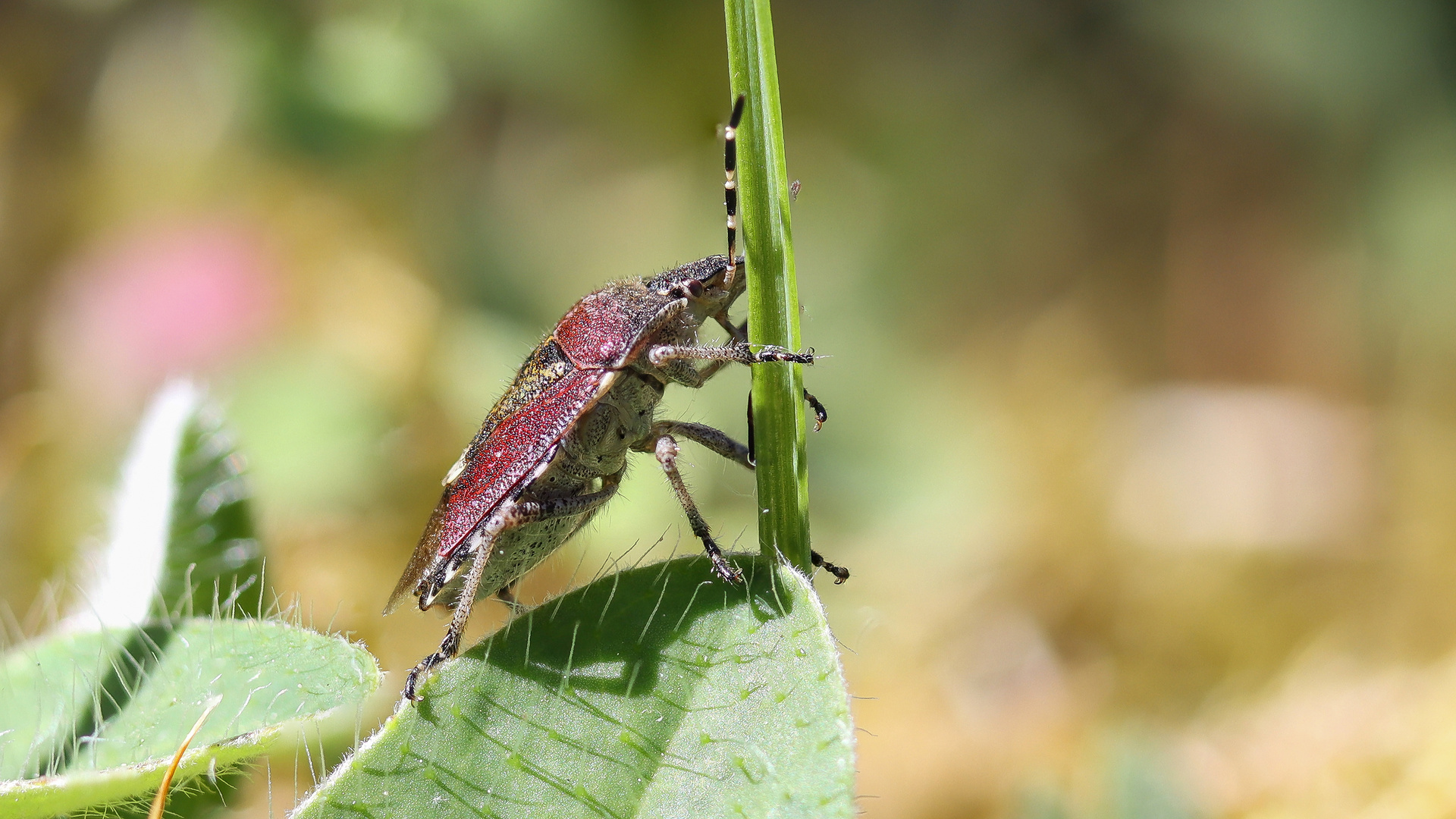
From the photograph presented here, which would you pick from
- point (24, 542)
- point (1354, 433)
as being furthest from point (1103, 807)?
point (24, 542)

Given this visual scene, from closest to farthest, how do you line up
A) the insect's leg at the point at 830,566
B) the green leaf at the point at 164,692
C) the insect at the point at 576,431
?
the green leaf at the point at 164,692 → the insect's leg at the point at 830,566 → the insect at the point at 576,431

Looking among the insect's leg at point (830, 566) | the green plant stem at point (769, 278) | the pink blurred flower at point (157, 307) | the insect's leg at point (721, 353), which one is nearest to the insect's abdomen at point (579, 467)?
the insect's leg at point (721, 353)

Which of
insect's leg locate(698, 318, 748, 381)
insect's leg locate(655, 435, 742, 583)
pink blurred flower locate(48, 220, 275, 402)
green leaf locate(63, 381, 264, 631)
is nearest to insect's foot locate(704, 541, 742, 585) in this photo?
insect's leg locate(655, 435, 742, 583)

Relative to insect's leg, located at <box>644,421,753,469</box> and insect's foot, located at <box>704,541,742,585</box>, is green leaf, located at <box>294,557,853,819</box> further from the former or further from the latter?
insect's leg, located at <box>644,421,753,469</box>

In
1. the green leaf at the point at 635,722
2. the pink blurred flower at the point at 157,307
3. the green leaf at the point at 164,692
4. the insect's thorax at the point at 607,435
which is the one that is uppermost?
the pink blurred flower at the point at 157,307

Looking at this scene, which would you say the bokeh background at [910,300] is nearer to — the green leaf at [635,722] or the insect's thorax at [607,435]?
the insect's thorax at [607,435]

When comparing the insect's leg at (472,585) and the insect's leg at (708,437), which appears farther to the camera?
the insect's leg at (708,437)
